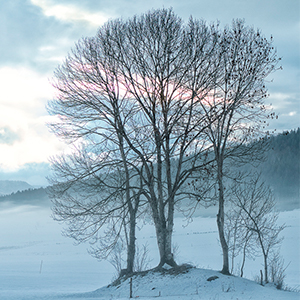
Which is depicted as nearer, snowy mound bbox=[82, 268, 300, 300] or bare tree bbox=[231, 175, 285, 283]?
snowy mound bbox=[82, 268, 300, 300]

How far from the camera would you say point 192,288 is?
1409 cm

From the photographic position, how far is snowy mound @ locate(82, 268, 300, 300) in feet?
43.2

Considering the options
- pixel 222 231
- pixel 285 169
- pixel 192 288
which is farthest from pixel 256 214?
pixel 285 169

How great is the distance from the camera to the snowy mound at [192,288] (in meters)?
13.2

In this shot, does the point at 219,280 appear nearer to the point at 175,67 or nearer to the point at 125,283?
the point at 125,283

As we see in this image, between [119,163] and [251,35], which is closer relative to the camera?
[251,35]

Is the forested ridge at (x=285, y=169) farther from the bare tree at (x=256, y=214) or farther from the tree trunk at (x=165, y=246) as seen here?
the tree trunk at (x=165, y=246)

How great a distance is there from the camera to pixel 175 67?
658 inches

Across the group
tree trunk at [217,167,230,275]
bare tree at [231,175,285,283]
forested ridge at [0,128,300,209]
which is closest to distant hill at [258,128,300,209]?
forested ridge at [0,128,300,209]

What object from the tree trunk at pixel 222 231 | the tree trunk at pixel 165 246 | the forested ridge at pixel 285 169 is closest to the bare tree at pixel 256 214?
the tree trunk at pixel 222 231

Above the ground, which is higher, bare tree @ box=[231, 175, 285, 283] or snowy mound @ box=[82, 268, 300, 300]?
bare tree @ box=[231, 175, 285, 283]

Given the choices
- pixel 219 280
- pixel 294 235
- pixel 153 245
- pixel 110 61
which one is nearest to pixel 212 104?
pixel 110 61

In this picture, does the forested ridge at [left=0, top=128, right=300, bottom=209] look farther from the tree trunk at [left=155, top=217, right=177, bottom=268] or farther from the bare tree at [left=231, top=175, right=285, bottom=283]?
the tree trunk at [left=155, top=217, right=177, bottom=268]

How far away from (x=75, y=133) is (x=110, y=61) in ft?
13.1
